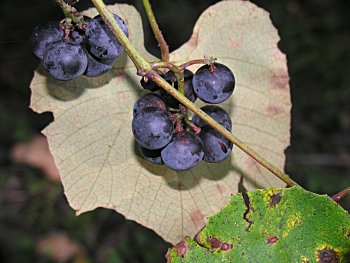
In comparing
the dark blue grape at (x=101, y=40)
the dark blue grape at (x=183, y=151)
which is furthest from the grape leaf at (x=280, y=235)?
the dark blue grape at (x=101, y=40)

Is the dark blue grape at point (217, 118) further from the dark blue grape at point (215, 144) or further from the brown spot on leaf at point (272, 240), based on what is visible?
the brown spot on leaf at point (272, 240)

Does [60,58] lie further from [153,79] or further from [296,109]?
[296,109]

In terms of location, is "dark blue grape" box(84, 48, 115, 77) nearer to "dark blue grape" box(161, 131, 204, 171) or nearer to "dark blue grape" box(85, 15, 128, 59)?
"dark blue grape" box(85, 15, 128, 59)

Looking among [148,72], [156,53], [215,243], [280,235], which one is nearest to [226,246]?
[215,243]

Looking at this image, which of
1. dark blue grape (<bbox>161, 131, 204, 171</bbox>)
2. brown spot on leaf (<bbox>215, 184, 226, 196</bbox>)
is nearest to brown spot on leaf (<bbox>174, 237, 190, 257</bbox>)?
dark blue grape (<bbox>161, 131, 204, 171</bbox>)

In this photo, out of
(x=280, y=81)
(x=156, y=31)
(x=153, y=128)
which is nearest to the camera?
(x=153, y=128)

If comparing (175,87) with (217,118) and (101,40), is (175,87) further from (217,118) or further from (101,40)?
(101,40)
